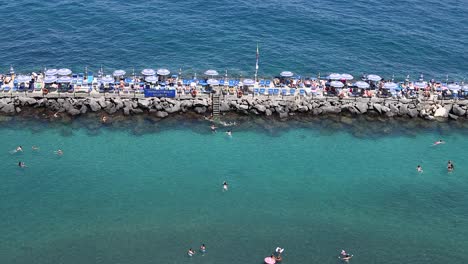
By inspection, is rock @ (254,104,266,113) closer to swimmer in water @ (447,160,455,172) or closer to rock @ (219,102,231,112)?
rock @ (219,102,231,112)

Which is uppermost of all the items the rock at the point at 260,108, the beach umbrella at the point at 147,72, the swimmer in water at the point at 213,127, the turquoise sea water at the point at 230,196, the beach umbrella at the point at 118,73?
the beach umbrella at the point at 147,72

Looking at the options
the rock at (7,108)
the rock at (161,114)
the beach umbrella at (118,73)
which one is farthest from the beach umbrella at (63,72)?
the rock at (161,114)

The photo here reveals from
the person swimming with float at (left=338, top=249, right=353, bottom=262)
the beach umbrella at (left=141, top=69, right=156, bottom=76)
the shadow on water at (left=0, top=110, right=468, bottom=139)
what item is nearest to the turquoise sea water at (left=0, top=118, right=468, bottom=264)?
the person swimming with float at (left=338, top=249, right=353, bottom=262)

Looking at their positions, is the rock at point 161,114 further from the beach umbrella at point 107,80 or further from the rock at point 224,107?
the beach umbrella at point 107,80

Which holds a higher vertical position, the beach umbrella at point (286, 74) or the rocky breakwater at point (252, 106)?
the beach umbrella at point (286, 74)

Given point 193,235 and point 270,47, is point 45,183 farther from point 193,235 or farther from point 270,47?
point 270,47

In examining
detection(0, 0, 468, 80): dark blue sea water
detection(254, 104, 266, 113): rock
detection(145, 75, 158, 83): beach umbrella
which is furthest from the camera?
detection(0, 0, 468, 80): dark blue sea water
